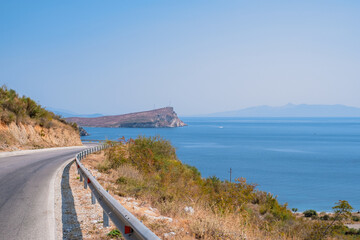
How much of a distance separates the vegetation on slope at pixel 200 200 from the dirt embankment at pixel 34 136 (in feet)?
39.0

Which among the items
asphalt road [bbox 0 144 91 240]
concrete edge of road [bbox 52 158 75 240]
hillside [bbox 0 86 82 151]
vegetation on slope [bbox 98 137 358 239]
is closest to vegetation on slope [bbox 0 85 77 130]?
hillside [bbox 0 86 82 151]

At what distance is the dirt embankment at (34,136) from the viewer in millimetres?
25922

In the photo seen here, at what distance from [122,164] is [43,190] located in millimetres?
6989

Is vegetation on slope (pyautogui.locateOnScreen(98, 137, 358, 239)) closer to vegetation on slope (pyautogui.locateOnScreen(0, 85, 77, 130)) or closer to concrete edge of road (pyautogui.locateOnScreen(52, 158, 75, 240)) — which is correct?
concrete edge of road (pyautogui.locateOnScreen(52, 158, 75, 240))

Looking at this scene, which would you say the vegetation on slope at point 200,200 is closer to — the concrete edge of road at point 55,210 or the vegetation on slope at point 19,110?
the concrete edge of road at point 55,210

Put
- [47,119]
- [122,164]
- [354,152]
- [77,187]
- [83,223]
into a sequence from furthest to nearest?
1. [354,152]
2. [47,119]
3. [122,164]
4. [77,187]
5. [83,223]

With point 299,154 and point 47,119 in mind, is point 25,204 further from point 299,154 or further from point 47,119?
point 299,154

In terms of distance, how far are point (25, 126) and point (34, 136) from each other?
4.61 ft

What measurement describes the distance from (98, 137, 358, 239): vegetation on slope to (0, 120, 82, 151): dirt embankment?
11.9 meters

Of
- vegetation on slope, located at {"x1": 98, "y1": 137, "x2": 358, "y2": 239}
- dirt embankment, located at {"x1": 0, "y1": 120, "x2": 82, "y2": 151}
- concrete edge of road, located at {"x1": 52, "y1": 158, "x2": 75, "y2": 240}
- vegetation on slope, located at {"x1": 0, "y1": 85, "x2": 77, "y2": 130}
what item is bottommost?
vegetation on slope, located at {"x1": 98, "y1": 137, "x2": 358, "y2": 239}

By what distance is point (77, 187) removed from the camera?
11.0 metres

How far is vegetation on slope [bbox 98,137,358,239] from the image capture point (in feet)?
20.4

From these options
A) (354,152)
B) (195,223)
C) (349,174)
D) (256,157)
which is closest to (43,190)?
(195,223)

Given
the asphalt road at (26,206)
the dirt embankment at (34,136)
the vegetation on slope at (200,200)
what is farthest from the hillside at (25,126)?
the asphalt road at (26,206)
